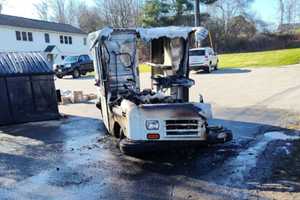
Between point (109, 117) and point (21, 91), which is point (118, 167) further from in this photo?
point (21, 91)

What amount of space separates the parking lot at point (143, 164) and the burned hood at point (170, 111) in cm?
93

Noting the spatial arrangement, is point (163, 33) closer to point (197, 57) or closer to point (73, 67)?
point (197, 57)

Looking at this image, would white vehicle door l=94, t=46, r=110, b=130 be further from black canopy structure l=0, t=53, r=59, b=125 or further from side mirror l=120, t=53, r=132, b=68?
black canopy structure l=0, t=53, r=59, b=125

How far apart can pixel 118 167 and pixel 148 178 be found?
2.67 feet

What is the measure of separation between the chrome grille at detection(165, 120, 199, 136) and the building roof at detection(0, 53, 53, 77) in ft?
20.9

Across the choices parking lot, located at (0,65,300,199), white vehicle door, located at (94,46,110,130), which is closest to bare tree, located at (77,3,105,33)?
parking lot, located at (0,65,300,199)

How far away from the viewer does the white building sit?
116 feet

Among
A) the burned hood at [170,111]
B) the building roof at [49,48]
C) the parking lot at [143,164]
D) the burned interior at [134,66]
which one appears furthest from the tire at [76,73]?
the burned hood at [170,111]

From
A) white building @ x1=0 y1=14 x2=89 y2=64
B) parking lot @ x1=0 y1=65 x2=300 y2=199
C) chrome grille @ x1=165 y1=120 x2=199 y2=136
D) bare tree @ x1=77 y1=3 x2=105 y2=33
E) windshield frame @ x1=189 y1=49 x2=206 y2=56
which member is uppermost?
bare tree @ x1=77 y1=3 x2=105 y2=33

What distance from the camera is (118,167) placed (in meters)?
6.17

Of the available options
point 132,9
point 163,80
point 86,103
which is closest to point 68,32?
point 132,9

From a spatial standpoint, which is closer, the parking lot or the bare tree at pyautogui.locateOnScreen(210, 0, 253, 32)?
the parking lot

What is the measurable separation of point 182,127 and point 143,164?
1.01 metres

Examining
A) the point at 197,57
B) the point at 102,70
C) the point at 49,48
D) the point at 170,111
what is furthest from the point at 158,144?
the point at 49,48
